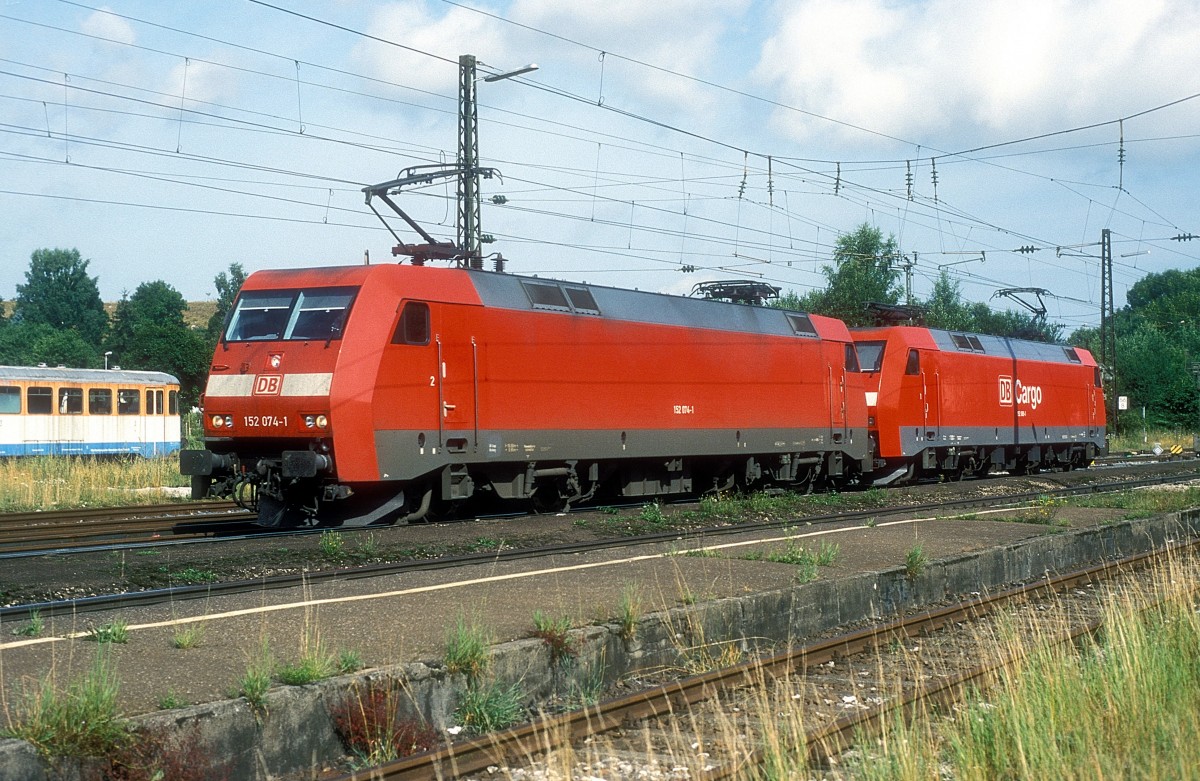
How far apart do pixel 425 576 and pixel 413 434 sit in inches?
185

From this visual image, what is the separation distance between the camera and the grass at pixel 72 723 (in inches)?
199

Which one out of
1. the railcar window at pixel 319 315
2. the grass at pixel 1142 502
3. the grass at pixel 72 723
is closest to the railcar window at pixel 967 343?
the grass at pixel 1142 502

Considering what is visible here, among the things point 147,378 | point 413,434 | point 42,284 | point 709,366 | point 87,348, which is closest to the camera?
point 413,434

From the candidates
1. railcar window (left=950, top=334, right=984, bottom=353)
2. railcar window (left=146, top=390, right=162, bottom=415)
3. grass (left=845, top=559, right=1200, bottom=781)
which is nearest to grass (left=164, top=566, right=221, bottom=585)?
grass (left=845, top=559, right=1200, bottom=781)

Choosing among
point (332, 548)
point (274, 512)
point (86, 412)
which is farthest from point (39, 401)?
point (332, 548)

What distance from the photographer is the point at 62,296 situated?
398ft

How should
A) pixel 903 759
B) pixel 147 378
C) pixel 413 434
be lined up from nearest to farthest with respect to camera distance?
pixel 903 759 < pixel 413 434 < pixel 147 378

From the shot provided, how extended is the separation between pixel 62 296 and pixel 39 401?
3789 inches

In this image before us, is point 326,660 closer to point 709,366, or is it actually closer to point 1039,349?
point 709,366

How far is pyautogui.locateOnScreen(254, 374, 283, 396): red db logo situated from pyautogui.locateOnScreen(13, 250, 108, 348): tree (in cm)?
11217

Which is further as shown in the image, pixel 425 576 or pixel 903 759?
pixel 425 576

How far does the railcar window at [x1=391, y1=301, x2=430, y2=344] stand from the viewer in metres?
14.9

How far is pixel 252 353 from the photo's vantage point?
15242 mm

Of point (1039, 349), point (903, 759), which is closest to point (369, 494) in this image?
point (903, 759)
